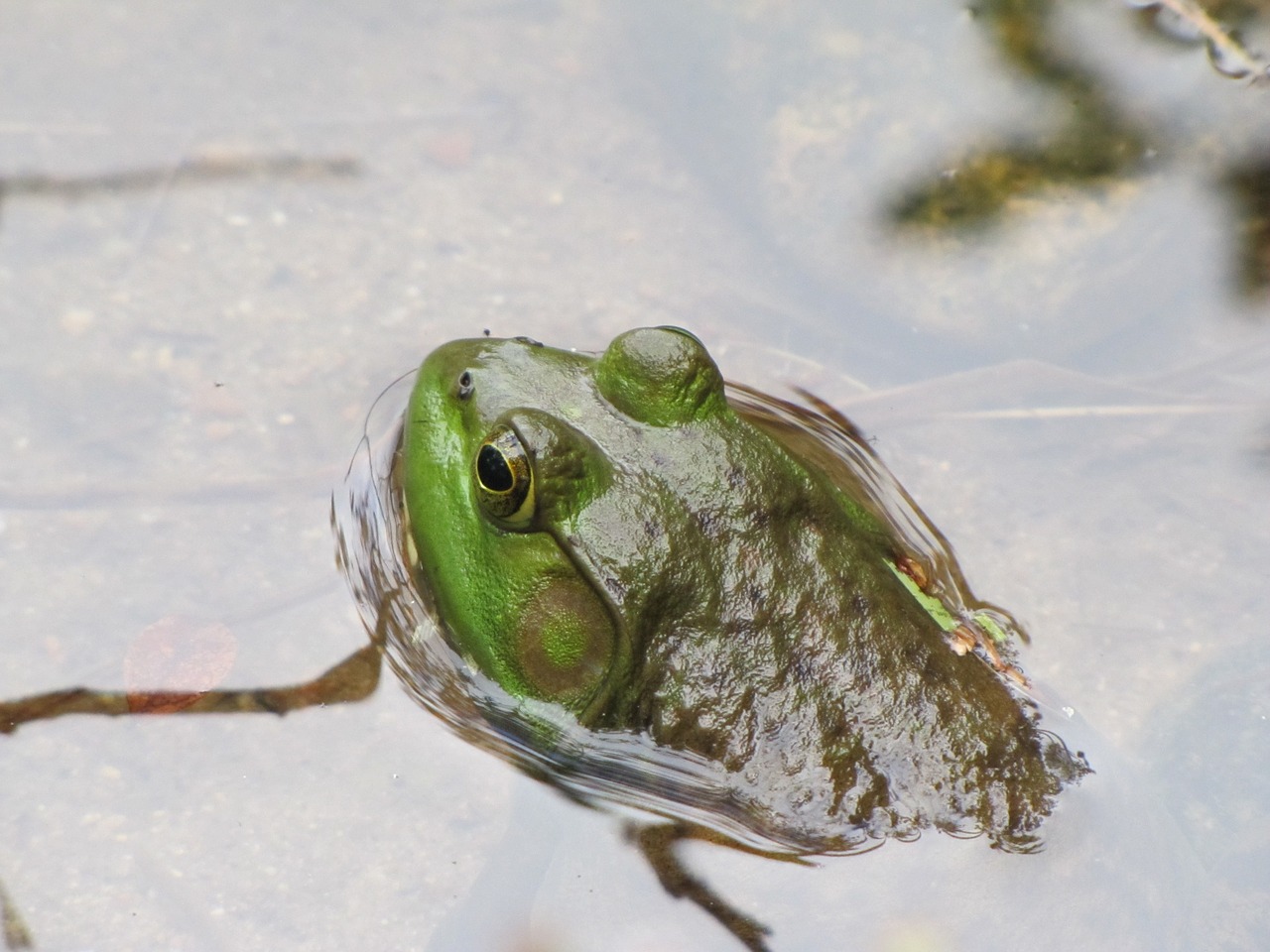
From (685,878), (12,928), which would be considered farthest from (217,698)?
(685,878)

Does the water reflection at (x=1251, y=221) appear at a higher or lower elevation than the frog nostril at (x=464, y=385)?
higher

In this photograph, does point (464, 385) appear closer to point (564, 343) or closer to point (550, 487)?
point (550, 487)

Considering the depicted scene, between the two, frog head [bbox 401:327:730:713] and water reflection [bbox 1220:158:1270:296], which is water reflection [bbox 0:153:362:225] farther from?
water reflection [bbox 1220:158:1270:296]

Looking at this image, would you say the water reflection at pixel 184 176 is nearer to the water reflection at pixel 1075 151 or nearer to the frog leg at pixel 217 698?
the frog leg at pixel 217 698

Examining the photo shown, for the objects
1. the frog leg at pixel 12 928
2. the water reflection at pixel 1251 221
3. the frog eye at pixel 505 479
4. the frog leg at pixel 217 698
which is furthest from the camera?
the water reflection at pixel 1251 221

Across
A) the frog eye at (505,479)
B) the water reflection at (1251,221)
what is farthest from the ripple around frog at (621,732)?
the water reflection at (1251,221)

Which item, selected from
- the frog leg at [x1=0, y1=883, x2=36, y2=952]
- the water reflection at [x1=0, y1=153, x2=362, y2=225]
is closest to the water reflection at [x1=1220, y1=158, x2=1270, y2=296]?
the water reflection at [x1=0, y1=153, x2=362, y2=225]
